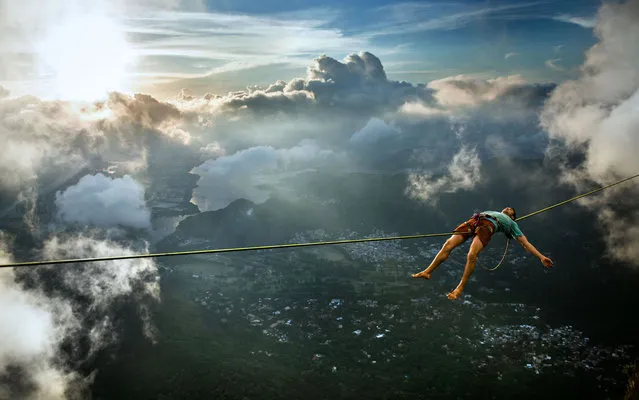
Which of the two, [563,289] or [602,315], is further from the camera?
[563,289]

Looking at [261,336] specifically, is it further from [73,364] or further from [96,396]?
[73,364]

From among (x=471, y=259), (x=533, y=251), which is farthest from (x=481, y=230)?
(x=533, y=251)

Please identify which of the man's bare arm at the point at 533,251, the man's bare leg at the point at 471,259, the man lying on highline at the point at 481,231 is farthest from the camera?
the man lying on highline at the point at 481,231

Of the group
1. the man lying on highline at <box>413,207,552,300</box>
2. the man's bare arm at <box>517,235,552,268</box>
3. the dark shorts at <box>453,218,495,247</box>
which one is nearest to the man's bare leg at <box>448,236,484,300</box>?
the man lying on highline at <box>413,207,552,300</box>

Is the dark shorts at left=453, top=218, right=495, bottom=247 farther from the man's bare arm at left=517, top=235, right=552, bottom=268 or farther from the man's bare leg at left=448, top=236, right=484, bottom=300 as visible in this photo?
the man's bare arm at left=517, top=235, right=552, bottom=268

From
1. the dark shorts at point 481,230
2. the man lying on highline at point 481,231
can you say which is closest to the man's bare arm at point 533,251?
the man lying on highline at point 481,231

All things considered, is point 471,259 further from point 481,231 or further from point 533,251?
point 533,251

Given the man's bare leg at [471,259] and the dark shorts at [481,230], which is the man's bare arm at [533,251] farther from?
the man's bare leg at [471,259]

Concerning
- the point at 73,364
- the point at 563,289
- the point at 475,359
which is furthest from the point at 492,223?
the point at 563,289
